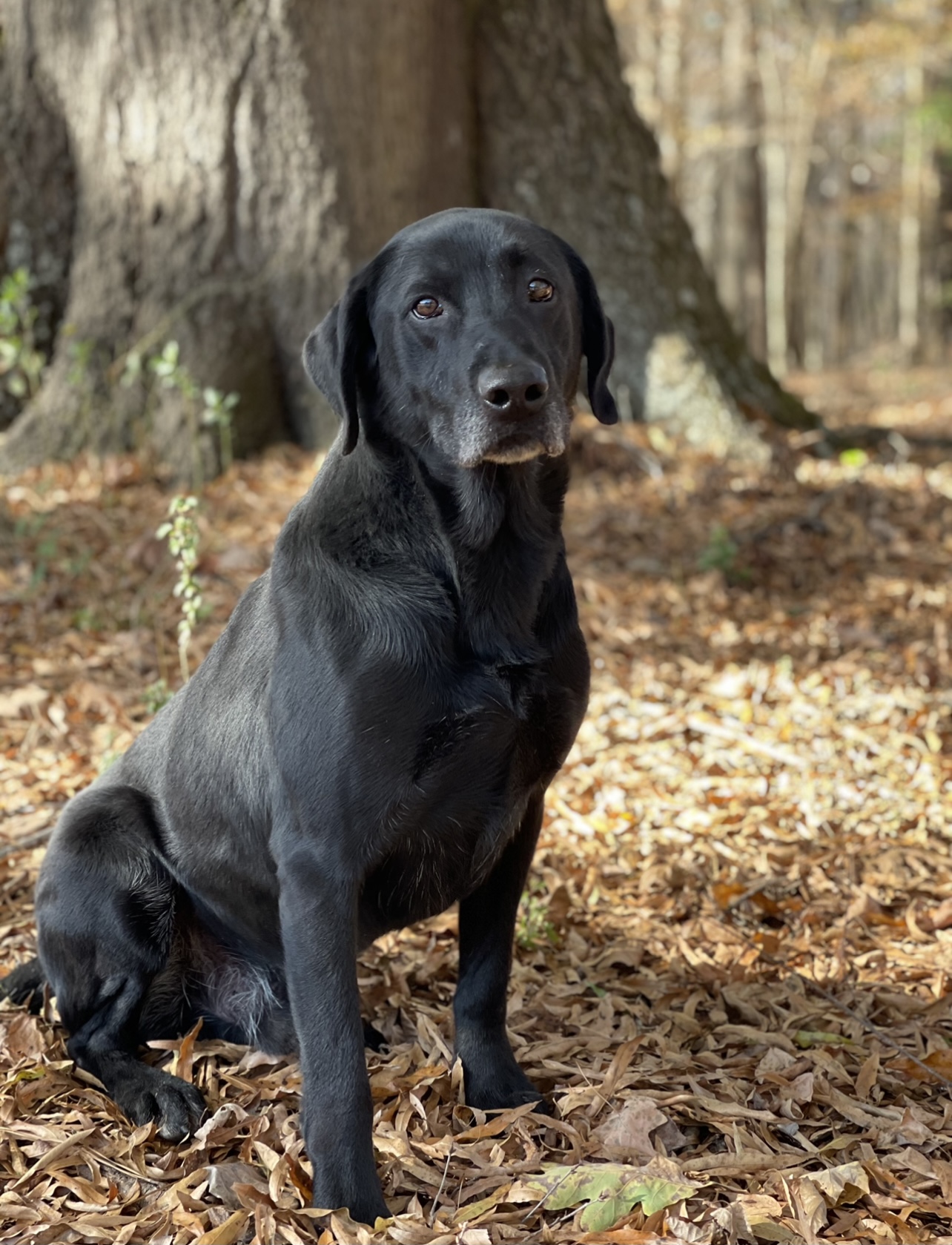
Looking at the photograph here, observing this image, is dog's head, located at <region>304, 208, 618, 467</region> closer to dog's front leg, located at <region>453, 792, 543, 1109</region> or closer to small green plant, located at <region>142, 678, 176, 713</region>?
dog's front leg, located at <region>453, 792, 543, 1109</region>

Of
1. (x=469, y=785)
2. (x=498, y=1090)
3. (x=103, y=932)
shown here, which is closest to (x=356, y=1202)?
(x=498, y=1090)

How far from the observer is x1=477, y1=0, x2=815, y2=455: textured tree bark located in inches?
305

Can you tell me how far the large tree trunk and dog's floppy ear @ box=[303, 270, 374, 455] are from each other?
4.03 meters

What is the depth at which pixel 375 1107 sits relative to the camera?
115 inches

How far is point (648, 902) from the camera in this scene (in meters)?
3.98

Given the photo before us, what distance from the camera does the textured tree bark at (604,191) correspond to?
25.4 ft

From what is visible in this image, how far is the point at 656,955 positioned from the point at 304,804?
5.10 feet

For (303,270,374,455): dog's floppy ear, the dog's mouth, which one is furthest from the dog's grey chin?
(303,270,374,455): dog's floppy ear

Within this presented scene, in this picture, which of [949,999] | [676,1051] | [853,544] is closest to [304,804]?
[676,1051]

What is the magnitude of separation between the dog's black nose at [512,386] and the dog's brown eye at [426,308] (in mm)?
243

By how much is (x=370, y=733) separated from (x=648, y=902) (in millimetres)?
1766

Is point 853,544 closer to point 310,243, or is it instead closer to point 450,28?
point 310,243

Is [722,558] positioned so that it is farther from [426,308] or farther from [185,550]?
[426,308]

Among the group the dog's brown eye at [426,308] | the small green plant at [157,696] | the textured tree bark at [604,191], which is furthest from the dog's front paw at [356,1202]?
the textured tree bark at [604,191]
